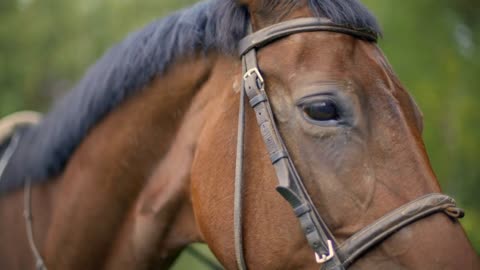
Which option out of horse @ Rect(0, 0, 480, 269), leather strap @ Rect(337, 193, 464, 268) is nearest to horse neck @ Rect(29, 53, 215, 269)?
horse @ Rect(0, 0, 480, 269)

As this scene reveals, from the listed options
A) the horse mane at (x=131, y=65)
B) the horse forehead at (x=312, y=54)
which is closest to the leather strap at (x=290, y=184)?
the horse forehead at (x=312, y=54)

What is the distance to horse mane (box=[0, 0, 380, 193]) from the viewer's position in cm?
239

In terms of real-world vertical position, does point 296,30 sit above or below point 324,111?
above

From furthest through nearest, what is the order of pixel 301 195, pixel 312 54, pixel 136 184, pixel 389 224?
pixel 136 184
pixel 312 54
pixel 301 195
pixel 389 224

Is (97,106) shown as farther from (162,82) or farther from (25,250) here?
(25,250)

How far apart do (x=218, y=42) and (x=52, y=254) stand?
1395 mm

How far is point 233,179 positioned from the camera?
228 centimetres

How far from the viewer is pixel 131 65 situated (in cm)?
270

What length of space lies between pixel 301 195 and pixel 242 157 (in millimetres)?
318

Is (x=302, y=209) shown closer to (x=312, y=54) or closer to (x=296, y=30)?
(x=312, y=54)

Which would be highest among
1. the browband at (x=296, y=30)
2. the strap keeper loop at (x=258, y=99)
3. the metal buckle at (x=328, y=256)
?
the browband at (x=296, y=30)

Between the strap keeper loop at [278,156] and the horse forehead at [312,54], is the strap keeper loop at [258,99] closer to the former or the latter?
the horse forehead at [312,54]

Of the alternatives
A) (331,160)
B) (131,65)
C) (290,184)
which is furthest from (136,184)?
(331,160)

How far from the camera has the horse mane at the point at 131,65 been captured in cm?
239
